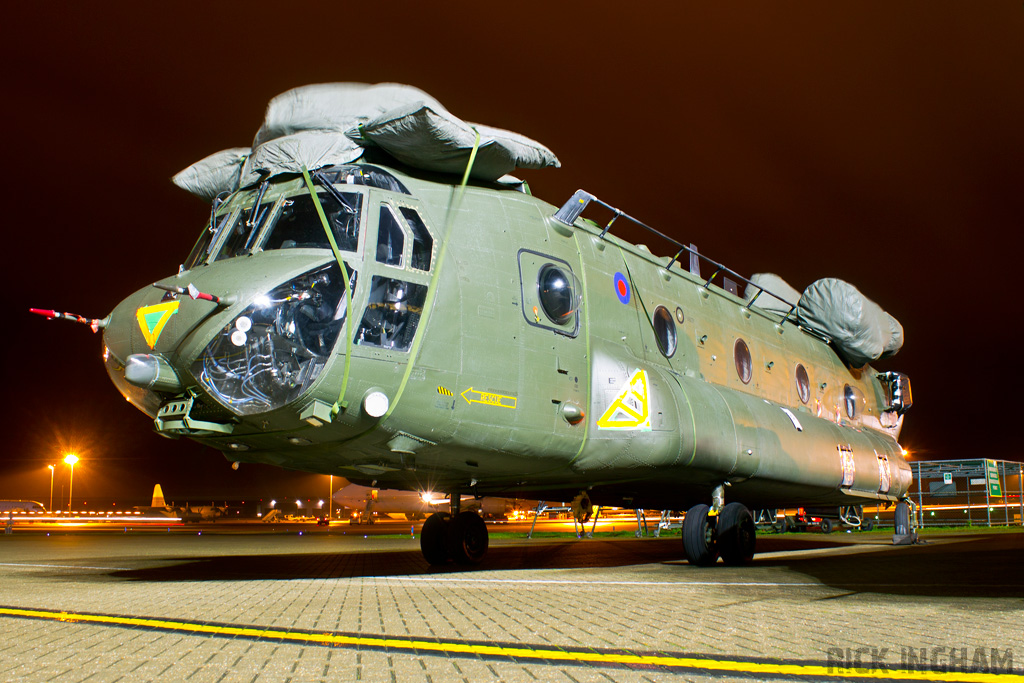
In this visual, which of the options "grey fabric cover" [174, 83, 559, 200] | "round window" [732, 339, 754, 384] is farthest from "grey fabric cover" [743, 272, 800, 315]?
"grey fabric cover" [174, 83, 559, 200]

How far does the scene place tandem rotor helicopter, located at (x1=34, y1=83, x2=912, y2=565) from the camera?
22.4 feet

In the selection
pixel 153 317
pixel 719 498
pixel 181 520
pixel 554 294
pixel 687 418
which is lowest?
pixel 181 520

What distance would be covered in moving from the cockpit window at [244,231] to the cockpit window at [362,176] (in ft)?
2.35

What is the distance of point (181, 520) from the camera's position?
52.3 metres

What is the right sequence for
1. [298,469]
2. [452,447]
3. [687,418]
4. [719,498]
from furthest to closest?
[719,498]
[687,418]
[298,469]
[452,447]

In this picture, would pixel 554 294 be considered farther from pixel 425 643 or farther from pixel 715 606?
pixel 425 643

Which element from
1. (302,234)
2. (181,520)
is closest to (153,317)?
(302,234)

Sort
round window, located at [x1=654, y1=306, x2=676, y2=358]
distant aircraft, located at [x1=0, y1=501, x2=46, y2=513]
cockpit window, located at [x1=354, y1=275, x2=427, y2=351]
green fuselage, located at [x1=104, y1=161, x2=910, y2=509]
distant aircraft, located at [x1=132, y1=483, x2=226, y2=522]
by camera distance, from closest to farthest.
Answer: green fuselage, located at [x1=104, y1=161, x2=910, y2=509]
cockpit window, located at [x1=354, y1=275, x2=427, y2=351]
round window, located at [x1=654, y1=306, x2=676, y2=358]
distant aircraft, located at [x1=132, y1=483, x2=226, y2=522]
distant aircraft, located at [x1=0, y1=501, x2=46, y2=513]

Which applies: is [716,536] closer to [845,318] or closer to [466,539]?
[466,539]

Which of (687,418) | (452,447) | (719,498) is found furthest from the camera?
(719,498)

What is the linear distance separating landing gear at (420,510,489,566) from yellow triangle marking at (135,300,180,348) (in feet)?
18.5

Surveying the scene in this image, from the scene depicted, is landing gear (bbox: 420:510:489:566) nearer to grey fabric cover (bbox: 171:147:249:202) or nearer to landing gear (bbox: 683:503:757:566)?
landing gear (bbox: 683:503:757:566)

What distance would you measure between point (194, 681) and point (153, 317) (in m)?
4.36

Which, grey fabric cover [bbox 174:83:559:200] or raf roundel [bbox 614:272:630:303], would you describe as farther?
raf roundel [bbox 614:272:630:303]
